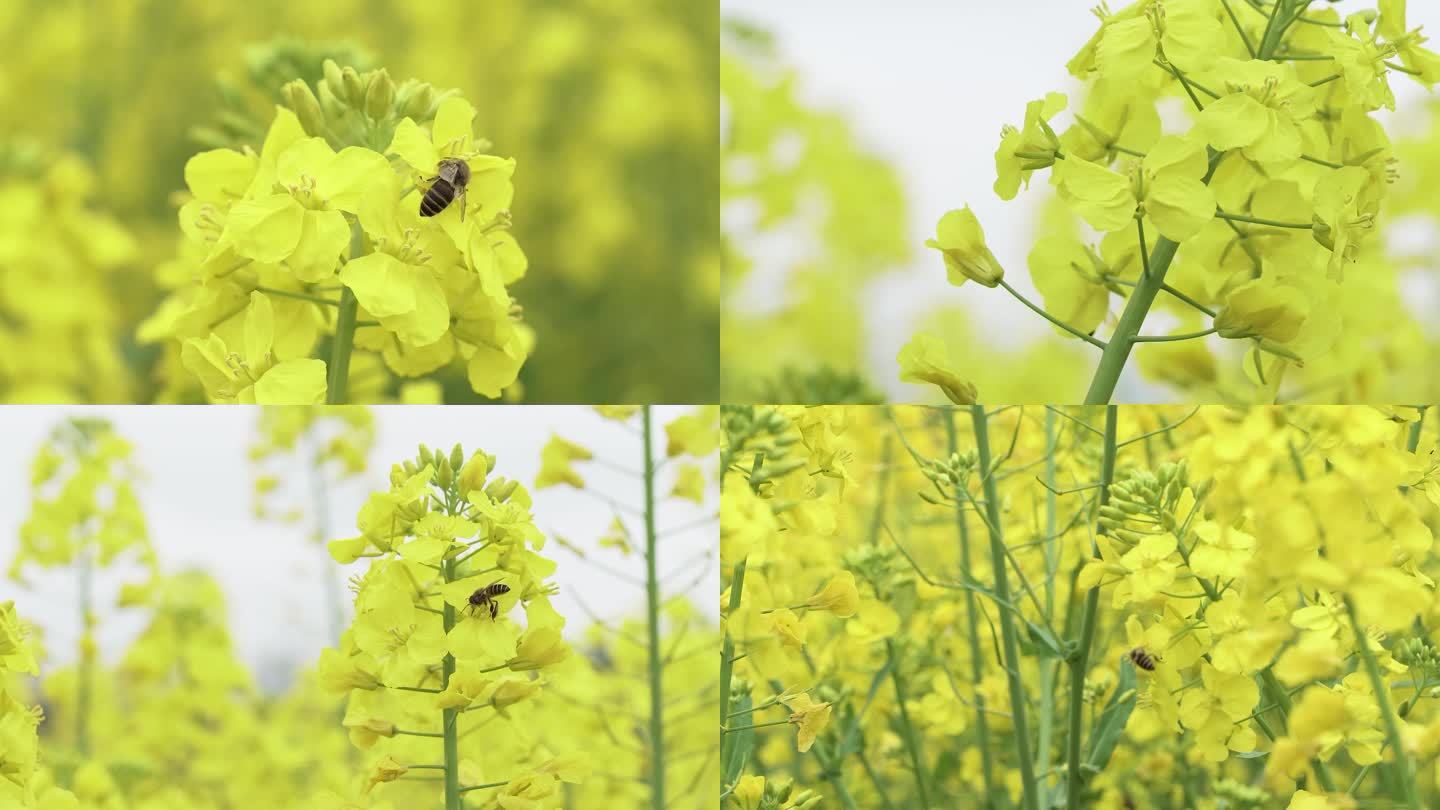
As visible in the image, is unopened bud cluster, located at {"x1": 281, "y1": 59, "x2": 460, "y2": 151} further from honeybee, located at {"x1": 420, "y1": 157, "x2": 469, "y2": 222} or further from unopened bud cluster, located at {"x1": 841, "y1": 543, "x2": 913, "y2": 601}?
unopened bud cluster, located at {"x1": 841, "y1": 543, "x2": 913, "y2": 601}

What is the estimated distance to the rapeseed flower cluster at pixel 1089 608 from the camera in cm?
62

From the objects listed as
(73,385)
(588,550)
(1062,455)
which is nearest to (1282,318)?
(1062,455)

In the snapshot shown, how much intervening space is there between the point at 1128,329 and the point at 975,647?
0.33 m

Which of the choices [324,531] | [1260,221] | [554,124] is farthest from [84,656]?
[554,124]

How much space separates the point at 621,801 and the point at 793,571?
228 millimetres

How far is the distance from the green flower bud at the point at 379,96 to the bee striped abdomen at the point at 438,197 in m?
0.08

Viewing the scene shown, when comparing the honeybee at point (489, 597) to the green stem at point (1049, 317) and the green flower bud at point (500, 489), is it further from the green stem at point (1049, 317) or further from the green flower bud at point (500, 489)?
the green stem at point (1049, 317)

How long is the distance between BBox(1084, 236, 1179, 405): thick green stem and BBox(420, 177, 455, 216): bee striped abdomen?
332 mm

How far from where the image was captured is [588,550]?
2.82 ft

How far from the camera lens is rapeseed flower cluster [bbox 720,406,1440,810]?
62cm

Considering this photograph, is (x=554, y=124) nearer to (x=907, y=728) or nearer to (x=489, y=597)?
(x=907, y=728)

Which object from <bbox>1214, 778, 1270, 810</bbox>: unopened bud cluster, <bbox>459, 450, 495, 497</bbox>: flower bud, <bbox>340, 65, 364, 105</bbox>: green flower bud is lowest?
<bbox>1214, 778, 1270, 810</bbox>: unopened bud cluster

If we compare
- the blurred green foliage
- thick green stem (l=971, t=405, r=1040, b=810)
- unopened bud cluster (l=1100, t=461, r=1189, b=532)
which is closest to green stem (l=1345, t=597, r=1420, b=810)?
unopened bud cluster (l=1100, t=461, r=1189, b=532)

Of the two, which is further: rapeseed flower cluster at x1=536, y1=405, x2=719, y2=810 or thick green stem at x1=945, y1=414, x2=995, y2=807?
thick green stem at x1=945, y1=414, x2=995, y2=807
